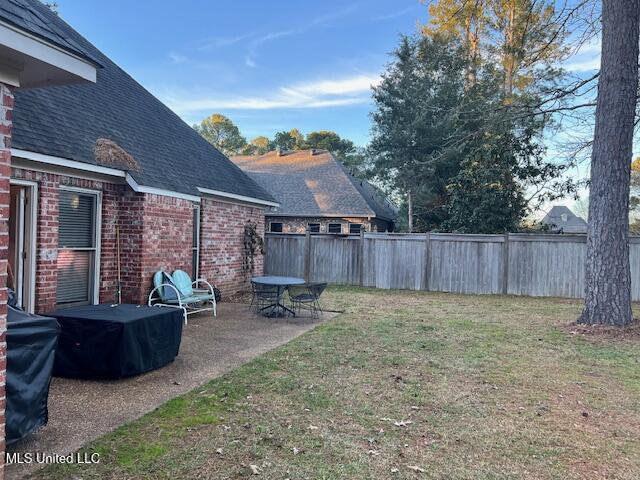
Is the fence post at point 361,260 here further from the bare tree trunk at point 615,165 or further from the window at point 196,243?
the bare tree trunk at point 615,165

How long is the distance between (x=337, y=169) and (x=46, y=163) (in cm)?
1906

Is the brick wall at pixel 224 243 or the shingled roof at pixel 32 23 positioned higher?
the shingled roof at pixel 32 23

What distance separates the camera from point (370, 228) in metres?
21.7

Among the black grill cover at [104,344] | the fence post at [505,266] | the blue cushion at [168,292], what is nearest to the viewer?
the black grill cover at [104,344]

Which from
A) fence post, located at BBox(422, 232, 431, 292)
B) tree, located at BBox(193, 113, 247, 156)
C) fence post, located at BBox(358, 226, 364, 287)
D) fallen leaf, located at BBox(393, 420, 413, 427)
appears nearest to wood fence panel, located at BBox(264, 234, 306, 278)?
fence post, located at BBox(358, 226, 364, 287)

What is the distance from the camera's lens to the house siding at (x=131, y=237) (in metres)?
6.20

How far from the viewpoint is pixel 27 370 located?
126 inches

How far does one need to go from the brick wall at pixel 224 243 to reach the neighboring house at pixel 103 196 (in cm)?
3

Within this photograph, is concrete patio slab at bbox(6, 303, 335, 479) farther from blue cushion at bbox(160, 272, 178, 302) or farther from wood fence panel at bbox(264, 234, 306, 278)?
wood fence panel at bbox(264, 234, 306, 278)

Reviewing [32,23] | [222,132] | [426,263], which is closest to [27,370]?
[32,23]

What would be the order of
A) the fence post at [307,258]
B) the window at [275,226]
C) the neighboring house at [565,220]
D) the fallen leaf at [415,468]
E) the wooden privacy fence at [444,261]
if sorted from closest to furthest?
the fallen leaf at [415,468]
the wooden privacy fence at [444,261]
the fence post at [307,258]
the window at [275,226]
the neighboring house at [565,220]

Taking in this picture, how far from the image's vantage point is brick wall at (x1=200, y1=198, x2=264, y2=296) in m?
10.4

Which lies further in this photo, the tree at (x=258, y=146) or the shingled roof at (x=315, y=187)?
the tree at (x=258, y=146)

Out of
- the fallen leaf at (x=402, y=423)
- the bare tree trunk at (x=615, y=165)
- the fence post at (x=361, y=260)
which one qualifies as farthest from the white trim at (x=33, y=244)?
the fence post at (x=361, y=260)
